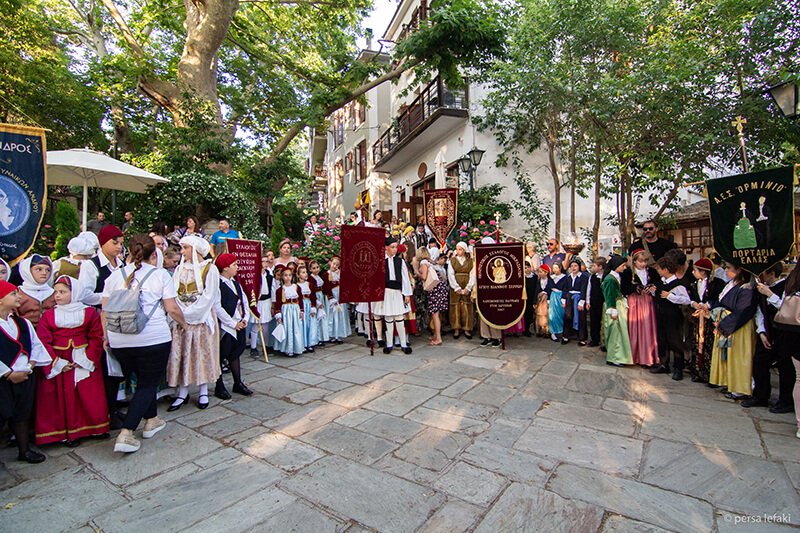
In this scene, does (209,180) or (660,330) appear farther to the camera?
(209,180)

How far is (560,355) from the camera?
6.11 meters

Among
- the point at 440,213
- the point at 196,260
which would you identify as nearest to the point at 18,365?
the point at 196,260

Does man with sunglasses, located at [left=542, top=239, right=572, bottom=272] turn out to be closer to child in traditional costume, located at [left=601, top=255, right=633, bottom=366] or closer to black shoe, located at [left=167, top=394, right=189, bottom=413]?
child in traditional costume, located at [left=601, top=255, right=633, bottom=366]

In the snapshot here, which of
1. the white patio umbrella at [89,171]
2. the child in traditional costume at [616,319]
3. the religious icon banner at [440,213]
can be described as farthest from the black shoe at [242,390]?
the religious icon banner at [440,213]

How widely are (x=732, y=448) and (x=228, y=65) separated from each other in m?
17.8

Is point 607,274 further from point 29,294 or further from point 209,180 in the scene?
point 209,180

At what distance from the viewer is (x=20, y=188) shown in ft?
11.2

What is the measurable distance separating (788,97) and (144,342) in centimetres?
791

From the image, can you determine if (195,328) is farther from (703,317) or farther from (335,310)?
(703,317)

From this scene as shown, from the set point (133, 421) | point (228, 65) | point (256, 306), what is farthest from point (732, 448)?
point (228, 65)

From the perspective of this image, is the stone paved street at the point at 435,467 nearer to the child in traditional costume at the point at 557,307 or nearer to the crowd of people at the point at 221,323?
the crowd of people at the point at 221,323

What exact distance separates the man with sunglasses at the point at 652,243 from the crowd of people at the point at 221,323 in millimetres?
22

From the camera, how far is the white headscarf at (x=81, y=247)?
3.73 metres

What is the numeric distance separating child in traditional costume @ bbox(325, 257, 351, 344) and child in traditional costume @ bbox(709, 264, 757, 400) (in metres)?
5.46
